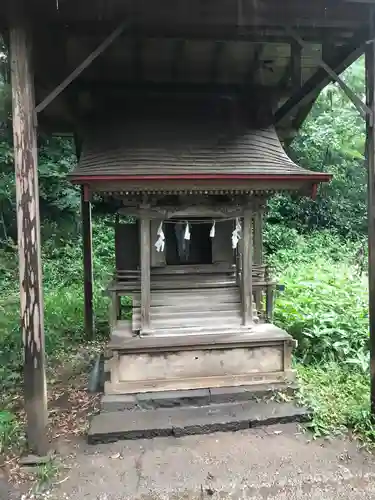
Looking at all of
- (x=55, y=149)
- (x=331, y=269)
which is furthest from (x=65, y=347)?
(x=55, y=149)

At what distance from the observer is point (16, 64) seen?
12.2 ft

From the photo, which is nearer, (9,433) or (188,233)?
(9,433)

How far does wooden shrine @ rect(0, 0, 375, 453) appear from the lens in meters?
3.84

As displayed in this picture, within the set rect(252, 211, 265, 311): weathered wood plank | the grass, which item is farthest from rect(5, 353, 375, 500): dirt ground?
rect(252, 211, 265, 311): weathered wood plank

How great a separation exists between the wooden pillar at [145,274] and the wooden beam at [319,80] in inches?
110

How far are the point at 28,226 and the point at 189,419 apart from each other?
2.54m

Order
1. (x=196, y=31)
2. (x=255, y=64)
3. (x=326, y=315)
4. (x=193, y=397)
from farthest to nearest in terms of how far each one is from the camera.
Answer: (x=326, y=315) < (x=255, y=64) < (x=193, y=397) < (x=196, y=31)

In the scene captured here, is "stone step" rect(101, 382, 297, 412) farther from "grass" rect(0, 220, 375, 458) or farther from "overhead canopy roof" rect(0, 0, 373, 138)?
"overhead canopy roof" rect(0, 0, 373, 138)

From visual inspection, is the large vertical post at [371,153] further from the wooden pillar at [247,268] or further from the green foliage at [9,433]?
the green foliage at [9,433]

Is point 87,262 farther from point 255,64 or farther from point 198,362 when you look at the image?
point 255,64

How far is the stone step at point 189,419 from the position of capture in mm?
4211

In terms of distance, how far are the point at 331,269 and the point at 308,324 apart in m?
5.88

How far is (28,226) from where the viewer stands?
3.77m

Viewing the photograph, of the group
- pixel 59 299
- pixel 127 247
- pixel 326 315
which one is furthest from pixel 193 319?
pixel 59 299
